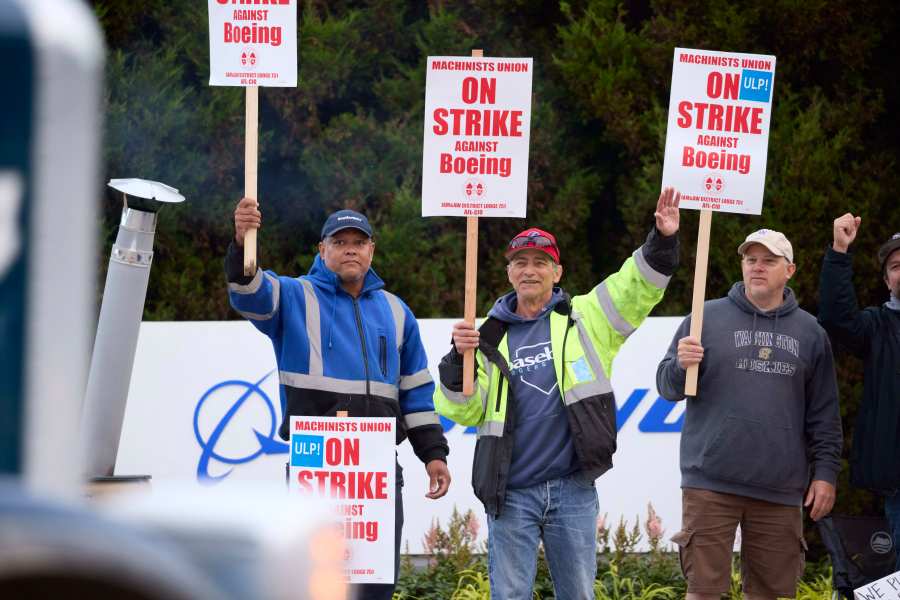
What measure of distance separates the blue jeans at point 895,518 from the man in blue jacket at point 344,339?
2158 millimetres

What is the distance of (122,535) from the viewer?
1109 mm

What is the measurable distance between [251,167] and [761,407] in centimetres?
239

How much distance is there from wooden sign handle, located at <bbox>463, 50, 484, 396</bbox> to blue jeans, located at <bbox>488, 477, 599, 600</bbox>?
0.47 m

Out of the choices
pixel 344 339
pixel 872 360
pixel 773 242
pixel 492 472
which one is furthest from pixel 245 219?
pixel 872 360

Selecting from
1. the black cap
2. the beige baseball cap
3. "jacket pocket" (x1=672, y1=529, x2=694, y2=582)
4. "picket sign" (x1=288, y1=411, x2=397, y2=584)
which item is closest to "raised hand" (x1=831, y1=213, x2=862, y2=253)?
the beige baseball cap

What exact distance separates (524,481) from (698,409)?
1.00 metres

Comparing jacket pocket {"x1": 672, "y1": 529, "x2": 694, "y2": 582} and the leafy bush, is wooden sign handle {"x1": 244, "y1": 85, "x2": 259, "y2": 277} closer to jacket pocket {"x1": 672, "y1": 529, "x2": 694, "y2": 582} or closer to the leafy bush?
jacket pocket {"x1": 672, "y1": 529, "x2": 694, "y2": 582}

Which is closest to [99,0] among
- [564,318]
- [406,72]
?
[406,72]

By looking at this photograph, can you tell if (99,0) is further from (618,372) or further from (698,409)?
(698,409)

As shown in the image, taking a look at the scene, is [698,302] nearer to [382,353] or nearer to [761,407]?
[761,407]

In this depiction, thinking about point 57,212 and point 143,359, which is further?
point 143,359

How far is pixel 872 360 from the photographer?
6445 mm

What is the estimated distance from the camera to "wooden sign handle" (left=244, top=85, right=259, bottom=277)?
18.0ft

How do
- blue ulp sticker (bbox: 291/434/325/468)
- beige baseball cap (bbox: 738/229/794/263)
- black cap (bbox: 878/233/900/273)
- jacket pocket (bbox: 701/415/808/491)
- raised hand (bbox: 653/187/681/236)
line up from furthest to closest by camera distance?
black cap (bbox: 878/233/900/273) < beige baseball cap (bbox: 738/229/794/263) < jacket pocket (bbox: 701/415/808/491) < raised hand (bbox: 653/187/681/236) < blue ulp sticker (bbox: 291/434/325/468)
